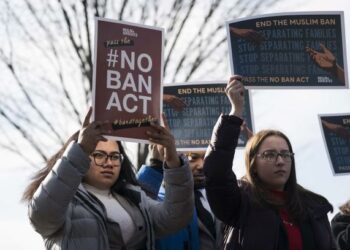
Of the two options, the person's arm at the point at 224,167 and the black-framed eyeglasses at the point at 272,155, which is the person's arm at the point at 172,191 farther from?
the black-framed eyeglasses at the point at 272,155

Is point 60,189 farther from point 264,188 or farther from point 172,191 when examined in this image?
point 264,188

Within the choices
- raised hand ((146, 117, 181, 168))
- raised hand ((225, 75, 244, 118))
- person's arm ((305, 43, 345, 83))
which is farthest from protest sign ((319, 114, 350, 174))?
raised hand ((146, 117, 181, 168))

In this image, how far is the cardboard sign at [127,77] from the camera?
3.49m

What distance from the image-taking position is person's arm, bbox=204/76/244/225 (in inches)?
141

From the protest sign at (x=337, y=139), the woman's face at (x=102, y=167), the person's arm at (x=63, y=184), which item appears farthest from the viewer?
the protest sign at (x=337, y=139)

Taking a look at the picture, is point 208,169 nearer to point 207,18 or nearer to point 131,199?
point 131,199

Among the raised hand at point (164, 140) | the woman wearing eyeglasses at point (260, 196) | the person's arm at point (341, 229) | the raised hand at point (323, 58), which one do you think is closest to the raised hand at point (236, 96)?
the woman wearing eyeglasses at point (260, 196)

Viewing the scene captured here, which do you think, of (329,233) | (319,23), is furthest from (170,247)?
(319,23)

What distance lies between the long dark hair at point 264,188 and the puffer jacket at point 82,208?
1.02 feet

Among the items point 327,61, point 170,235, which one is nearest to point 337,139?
point 327,61

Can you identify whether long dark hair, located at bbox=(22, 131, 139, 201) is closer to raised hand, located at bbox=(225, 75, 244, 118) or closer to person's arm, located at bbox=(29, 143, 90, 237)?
person's arm, located at bbox=(29, 143, 90, 237)

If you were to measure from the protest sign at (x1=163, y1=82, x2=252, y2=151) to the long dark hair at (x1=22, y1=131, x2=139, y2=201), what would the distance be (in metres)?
1.44

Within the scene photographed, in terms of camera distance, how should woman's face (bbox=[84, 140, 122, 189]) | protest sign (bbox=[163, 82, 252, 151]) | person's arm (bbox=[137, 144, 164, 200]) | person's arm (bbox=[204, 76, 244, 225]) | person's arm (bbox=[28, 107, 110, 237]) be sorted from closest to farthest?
person's arm (bbox=[28, 107, 110, 237]) → person's arm (bbox=[204, 76, 244, 225]) → woman's face (bbox=[84, 140, 122, 189]) → person's arm (bbox=[137, 144, 164, 200]) → protest sign (bbox=[163, 82, 252, 151])

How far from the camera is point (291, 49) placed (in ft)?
17.0
